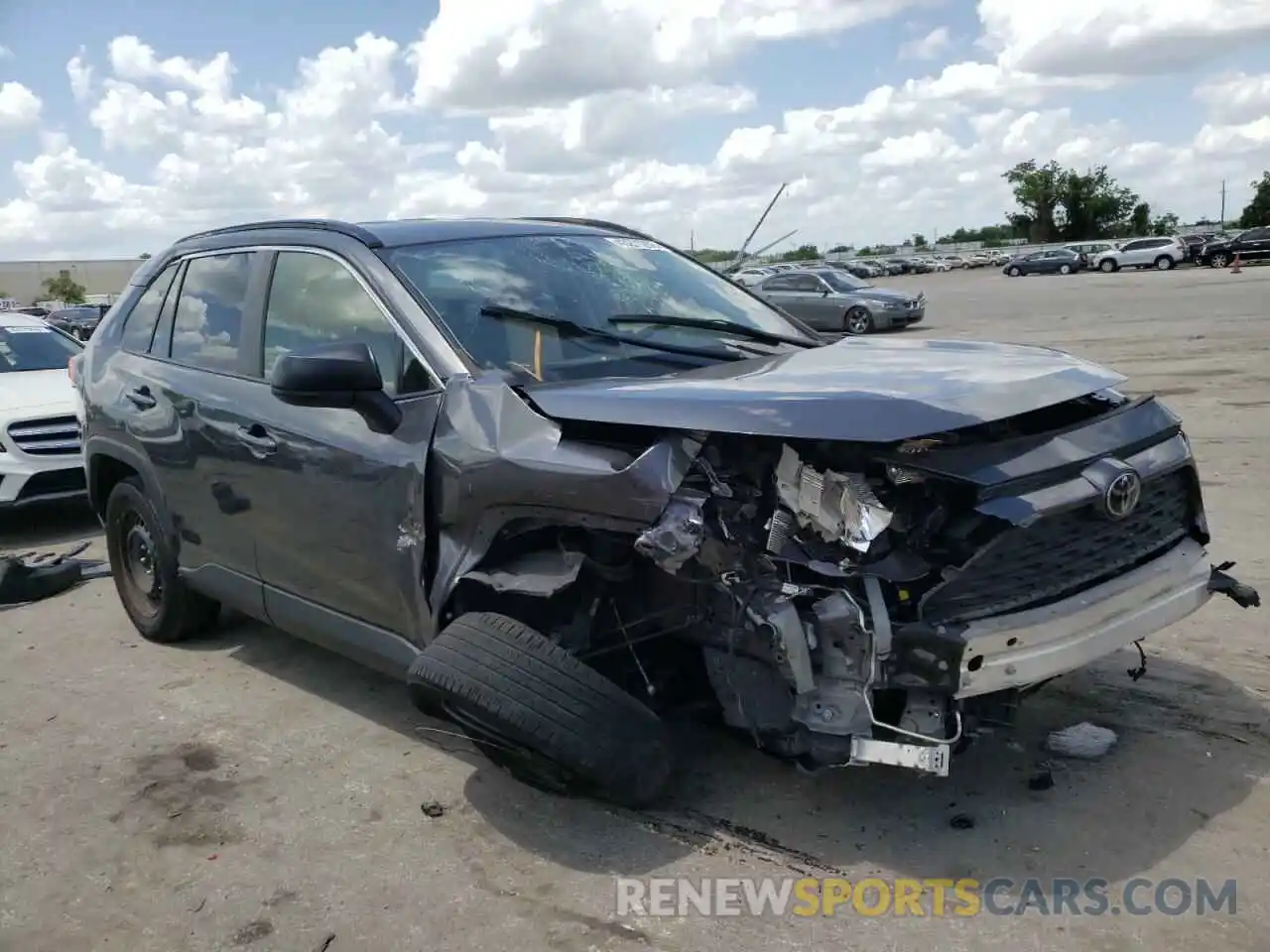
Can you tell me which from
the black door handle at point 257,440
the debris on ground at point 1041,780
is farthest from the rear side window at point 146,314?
the debris on ground at point 1041,780

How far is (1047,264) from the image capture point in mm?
56625

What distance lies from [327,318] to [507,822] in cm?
199

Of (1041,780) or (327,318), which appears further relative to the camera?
(327,318)

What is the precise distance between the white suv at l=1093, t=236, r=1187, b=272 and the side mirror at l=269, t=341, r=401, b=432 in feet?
173

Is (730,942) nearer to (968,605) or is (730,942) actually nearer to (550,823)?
(550,823)

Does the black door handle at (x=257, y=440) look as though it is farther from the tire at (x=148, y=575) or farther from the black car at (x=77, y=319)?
the black car at (x=77, y=319)

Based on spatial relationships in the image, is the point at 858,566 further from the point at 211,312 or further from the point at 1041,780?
the point at 211,312

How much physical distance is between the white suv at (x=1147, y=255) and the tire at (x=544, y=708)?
5270 centimetres

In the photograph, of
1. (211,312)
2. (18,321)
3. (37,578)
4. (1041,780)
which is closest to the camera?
(1041,780)

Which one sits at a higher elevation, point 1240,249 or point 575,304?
point 575,304

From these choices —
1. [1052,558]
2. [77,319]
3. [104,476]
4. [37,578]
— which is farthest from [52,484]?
[77,319]

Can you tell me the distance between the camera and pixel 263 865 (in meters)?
3.53

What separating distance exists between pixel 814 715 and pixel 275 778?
2058 millimetres

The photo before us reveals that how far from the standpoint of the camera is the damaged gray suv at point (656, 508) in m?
3.17
